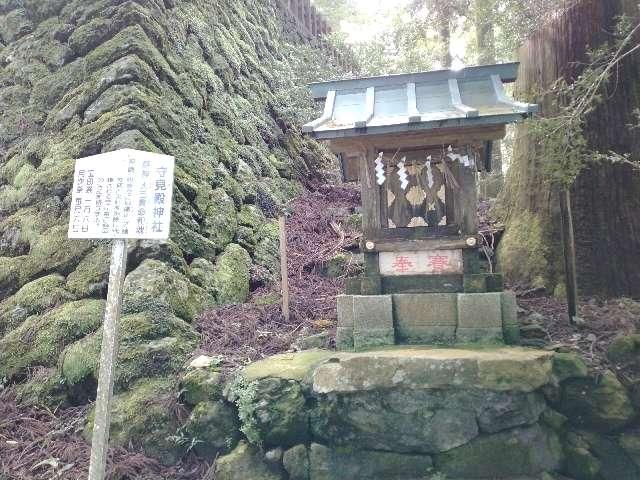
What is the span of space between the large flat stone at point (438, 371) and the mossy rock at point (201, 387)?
838mm

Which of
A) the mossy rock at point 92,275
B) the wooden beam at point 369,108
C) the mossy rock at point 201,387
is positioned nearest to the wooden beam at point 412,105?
the wooden beam at point 369,108

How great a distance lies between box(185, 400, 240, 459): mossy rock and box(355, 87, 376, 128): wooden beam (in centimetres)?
264

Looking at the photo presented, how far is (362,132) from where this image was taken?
452cm

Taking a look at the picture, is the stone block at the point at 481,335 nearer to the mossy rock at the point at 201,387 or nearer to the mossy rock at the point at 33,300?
the mossy rock at the point at 201,387

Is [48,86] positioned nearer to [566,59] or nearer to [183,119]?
[183,119]

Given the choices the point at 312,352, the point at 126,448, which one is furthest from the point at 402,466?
the point at 126,448

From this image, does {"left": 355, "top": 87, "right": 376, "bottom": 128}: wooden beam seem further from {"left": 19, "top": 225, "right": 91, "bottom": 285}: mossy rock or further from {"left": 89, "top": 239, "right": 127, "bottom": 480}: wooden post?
{"left": 19, "top": 225, "right": 91, "bottom": 285}: mossy rock

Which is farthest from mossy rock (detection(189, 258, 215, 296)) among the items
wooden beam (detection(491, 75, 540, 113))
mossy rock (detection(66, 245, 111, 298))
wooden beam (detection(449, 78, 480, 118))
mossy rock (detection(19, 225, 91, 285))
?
wooden beam (detection(491, 75, 540, 113))

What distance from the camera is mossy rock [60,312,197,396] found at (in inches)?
181

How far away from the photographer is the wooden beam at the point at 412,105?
14.3 ft

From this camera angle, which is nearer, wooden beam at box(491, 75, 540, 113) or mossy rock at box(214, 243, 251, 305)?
wooden beam at box(491, 75, 540, 113)

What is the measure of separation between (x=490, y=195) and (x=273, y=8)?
744 cm

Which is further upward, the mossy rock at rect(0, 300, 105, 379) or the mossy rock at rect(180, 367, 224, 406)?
the mossy rock at rect(0, 300, 105, 379)

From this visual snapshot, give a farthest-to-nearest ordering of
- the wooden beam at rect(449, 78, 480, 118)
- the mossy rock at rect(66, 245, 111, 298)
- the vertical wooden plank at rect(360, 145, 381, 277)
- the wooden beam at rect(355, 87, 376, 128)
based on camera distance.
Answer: the mossy rock at rect(66, 245, 111, 298)
the vertical wooden plank at rect(360, 145, 381, 277)
the wooden beam at rect(355, 87, 376, 128)
the wooden beam at rect(449, 78, 480, 118)
